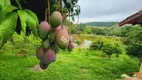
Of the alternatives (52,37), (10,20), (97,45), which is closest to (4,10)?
(10,20)

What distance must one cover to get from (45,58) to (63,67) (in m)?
7.66

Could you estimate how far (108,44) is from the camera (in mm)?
10953

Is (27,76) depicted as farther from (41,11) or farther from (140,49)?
(41,11)

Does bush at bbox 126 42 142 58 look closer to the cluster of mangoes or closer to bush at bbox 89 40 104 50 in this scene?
bush at bbox 89 40 104 50

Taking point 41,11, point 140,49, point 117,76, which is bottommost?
point 117,76

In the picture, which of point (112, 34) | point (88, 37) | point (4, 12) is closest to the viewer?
point (4, 12)

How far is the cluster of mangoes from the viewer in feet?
2.33

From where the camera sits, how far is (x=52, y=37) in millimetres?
734

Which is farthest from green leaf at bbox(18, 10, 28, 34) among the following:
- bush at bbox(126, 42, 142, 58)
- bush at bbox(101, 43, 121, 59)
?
bush at bbox(101, 43, 121, 59)

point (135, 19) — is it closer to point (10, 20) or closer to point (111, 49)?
point (111, 49)

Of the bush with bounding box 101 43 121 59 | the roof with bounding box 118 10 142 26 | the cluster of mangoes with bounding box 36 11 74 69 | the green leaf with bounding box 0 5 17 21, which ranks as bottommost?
the bush with bounding box 101 43 121 59

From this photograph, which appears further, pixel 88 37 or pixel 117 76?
pixel 88 37

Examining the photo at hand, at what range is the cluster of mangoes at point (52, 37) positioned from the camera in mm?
709

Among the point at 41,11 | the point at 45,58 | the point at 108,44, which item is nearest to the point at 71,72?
the point at 108,44
